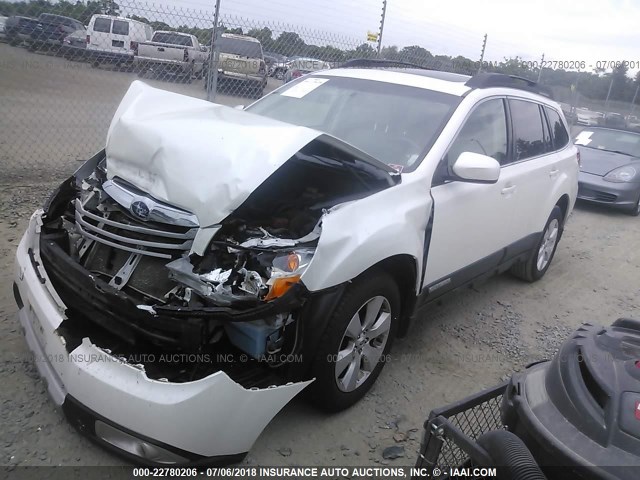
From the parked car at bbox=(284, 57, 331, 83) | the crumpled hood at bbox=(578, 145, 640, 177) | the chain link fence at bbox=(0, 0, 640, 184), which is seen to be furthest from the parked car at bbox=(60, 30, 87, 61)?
the crumpled hood at bbox=(578, 145, 640, 177)

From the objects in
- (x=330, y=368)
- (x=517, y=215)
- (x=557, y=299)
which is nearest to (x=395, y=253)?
(x=330, y=368)

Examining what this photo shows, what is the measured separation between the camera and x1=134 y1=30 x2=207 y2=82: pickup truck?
7.34 meters

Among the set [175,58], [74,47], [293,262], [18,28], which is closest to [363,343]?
[293,262]

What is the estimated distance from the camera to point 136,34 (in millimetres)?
8773

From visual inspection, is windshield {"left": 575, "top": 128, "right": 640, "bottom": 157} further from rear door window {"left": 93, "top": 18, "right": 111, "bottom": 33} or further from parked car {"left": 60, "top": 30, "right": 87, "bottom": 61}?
parked car {"left": 60, "top": 30, "right": 87, "bottom": 61}

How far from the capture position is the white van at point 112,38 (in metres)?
7.18

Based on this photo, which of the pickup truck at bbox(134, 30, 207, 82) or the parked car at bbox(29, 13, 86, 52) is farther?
the pickup truck at bbox(134, 30, 207, 82)

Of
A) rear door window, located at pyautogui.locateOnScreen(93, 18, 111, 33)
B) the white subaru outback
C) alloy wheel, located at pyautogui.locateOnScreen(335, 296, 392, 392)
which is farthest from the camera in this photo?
rear door window, located at pyautogui.locateOnScreen(93, 18, 111, 33)

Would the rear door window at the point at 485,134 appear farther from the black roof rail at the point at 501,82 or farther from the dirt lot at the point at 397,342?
the dirt lot at the point at 397,342

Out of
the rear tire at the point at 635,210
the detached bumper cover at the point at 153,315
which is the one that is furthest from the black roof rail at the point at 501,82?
the rear tire at the point at 635,210

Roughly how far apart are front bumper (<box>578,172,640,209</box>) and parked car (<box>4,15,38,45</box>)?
848 cm

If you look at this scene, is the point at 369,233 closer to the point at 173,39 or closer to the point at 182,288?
the point at 182,288

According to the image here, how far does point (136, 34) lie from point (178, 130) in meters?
7.15

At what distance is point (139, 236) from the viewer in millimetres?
2457
